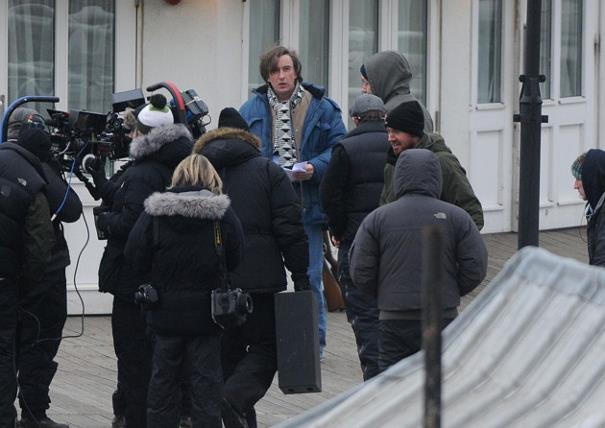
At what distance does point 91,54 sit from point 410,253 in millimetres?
5277

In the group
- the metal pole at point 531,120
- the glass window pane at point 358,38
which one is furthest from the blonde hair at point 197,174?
the glass window pane at point 358,38

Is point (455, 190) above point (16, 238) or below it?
above

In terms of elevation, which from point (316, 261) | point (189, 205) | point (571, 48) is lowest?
point (316, 261)

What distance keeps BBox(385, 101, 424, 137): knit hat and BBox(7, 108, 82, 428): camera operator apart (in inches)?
70.8

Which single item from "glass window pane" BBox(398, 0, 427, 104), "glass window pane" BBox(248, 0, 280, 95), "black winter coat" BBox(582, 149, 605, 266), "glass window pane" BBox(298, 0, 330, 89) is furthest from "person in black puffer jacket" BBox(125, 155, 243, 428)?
"glass window pane" BBox(398, 0, 427, 104)

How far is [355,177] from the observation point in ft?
29.2

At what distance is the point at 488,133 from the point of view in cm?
1523

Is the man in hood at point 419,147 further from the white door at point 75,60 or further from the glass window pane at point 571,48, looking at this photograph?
the glass window pane at point 571,48

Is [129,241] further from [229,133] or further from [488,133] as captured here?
[488,133]

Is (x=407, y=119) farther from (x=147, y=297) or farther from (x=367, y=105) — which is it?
(x=147, y=297)

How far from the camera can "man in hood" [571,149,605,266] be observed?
8.35 metres

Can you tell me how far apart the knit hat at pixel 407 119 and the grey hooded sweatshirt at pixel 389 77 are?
0.99 metres

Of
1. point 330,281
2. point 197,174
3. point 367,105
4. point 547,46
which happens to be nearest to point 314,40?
point 330,281

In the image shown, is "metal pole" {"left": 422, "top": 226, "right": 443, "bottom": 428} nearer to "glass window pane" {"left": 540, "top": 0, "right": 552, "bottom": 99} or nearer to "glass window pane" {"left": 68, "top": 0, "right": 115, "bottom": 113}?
"glass window pane" {"left": 68, "top": 0, "right": 115, "bottom": 113}
